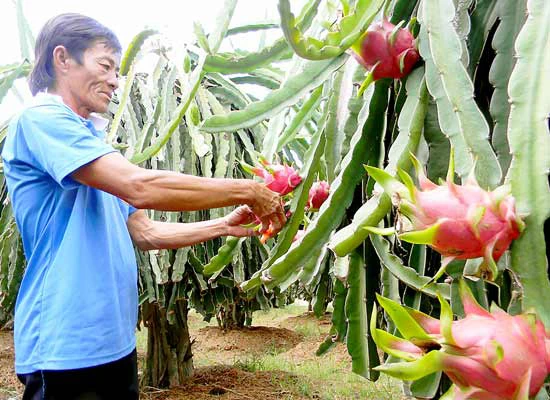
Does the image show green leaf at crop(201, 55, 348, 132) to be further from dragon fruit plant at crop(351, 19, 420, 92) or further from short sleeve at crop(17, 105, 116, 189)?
short sleeve at crop(17, 105, 116, 189)

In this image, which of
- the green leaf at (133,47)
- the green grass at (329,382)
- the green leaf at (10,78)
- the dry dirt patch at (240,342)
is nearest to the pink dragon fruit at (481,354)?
the green leaf at (133,47)

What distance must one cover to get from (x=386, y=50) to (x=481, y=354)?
525 millimetres

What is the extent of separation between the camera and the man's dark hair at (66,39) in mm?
1535

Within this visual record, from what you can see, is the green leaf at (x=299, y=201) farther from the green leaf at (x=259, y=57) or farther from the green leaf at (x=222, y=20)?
the green leaf at (x=222, y=20)

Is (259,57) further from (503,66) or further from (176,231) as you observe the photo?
(176,231)

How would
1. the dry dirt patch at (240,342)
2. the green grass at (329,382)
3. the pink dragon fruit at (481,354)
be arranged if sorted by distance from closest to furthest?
the pink dragon fruit at (481,354) < the green grass at (329,382) < the dry dirt patch at (240,342)

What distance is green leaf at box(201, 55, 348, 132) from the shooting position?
1.05 m

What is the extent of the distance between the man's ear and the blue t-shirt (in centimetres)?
13

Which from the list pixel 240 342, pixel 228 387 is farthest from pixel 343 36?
pixel 240 342

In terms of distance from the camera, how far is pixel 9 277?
2.58 metres

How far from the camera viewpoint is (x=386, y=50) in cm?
88

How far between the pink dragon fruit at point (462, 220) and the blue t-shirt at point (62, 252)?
2.98ft

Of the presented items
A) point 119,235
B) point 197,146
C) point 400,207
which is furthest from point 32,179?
point 400,207

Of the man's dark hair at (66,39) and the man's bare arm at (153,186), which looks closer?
the man's bare arm at (153,186)
